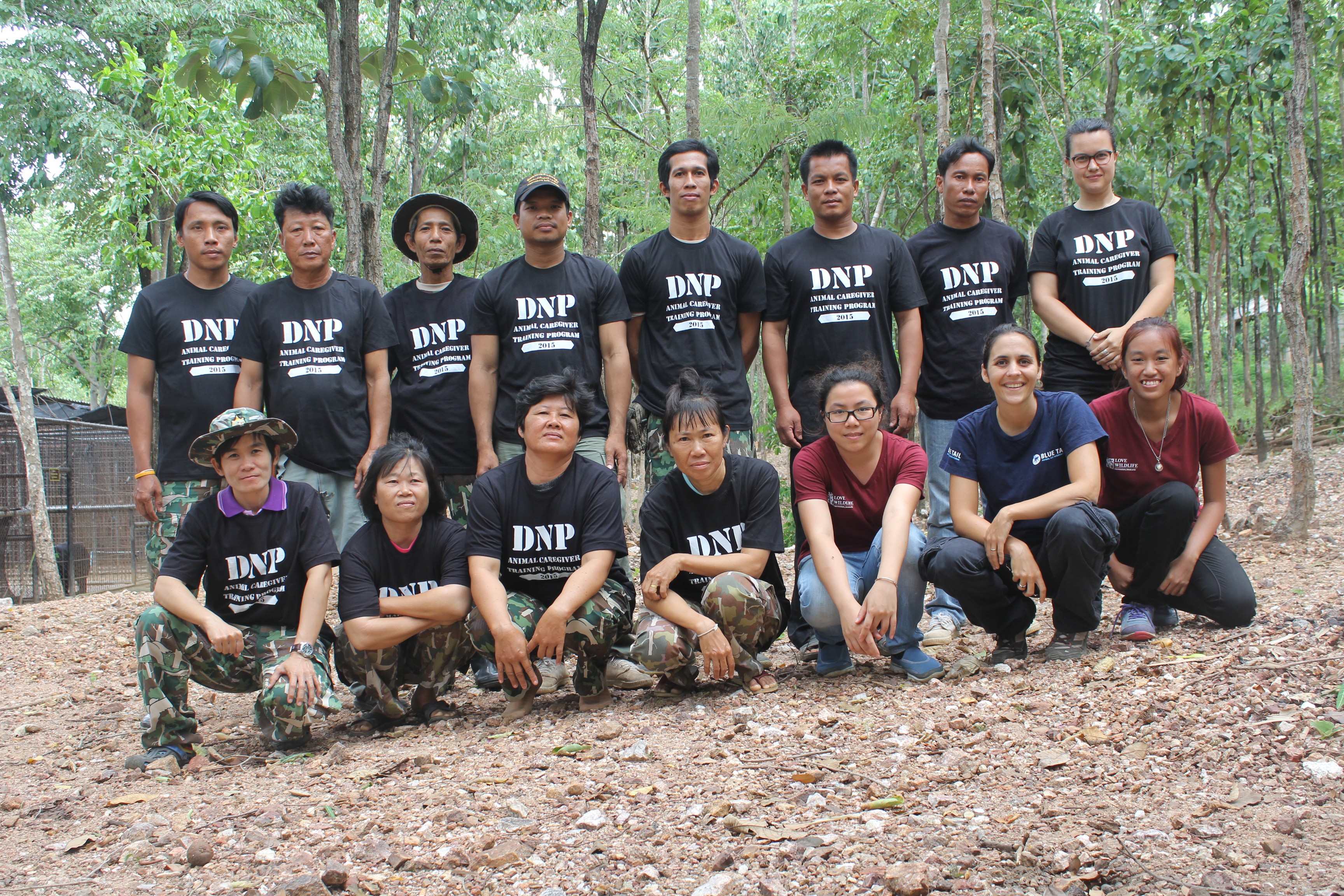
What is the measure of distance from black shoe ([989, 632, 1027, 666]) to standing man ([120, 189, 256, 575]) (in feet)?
11.1

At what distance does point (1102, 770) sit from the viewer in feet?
8.97

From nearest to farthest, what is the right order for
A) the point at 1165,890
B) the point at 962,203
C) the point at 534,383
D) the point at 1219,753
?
the point at 1165,890 < the point at 1219,753 < the point at 534,383 < the point at 962,203

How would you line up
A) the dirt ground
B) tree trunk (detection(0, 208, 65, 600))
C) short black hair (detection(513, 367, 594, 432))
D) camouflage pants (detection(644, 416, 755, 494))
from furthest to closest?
1. tree trunk (detection(0, 208, 65, 600))
2. camouflage pants (detection(644, 416, 755, 494))
3. short black hair (detection(513, 367, 594, 432))
4. the dirt ground

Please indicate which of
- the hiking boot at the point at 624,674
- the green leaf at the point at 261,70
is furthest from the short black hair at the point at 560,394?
the green leaf at the point at 261,70

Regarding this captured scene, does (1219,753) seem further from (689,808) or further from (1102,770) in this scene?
(689,808)

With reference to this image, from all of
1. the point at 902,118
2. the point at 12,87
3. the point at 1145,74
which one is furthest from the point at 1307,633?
the point at 12,87

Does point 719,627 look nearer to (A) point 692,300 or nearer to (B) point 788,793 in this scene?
(B) point 788,793

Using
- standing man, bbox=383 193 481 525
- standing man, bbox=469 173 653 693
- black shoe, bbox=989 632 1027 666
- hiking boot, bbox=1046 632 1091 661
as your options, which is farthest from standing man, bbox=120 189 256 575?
hiking boot, bbox=1046 632 1091 661

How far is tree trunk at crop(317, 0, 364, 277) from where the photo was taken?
19.1ft

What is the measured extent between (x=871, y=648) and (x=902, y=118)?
382 inches

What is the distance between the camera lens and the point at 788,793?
2838 mm

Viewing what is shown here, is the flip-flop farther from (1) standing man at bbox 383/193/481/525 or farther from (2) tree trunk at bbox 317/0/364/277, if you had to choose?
(2) tree trunk at bbox 317/0/364/277

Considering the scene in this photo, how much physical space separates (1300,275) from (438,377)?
505 cm

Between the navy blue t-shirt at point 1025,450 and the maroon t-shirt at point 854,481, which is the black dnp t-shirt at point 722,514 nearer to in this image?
the maroon t-shirt at point 854,481
